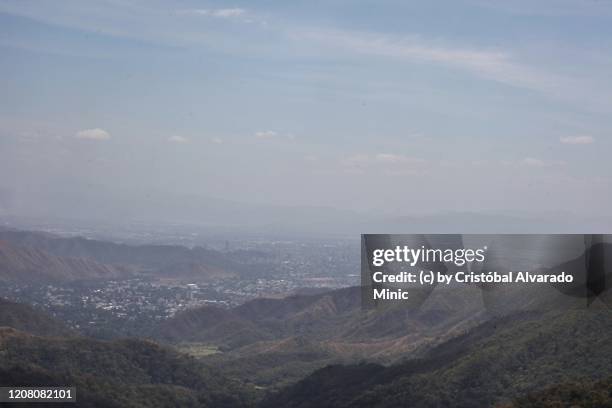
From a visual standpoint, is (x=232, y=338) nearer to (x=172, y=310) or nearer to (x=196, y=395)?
(x=172, y=310)

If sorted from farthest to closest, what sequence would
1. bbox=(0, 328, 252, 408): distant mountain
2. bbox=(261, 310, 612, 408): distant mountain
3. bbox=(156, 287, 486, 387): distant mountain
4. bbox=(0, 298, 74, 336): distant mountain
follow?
bbox=(0, 298, 74, 336): distant mountain, bbox=(156, 287, 486, 387): distant mountain, bbox=(0, 328, 252, 408): distant mountain, bbox=(261, 310, 612, 408): distant mountain

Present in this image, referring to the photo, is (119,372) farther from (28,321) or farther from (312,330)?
(312,330)

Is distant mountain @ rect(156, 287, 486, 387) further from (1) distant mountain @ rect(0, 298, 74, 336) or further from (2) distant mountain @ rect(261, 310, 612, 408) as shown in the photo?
(1) distant mountain @ rect(0, 298, 74, 336)

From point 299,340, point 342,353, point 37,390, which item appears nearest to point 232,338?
point 299,340

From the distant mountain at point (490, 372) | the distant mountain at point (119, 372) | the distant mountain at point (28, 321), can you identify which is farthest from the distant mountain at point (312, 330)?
the distant mountain at point (28, 321)

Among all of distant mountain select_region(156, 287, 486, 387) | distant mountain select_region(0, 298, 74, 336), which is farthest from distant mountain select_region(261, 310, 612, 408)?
distant mountain select_region(0, 298, 74, 336)

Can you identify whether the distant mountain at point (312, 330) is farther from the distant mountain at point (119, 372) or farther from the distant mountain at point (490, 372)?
the distant mountain at point (490, 372)
